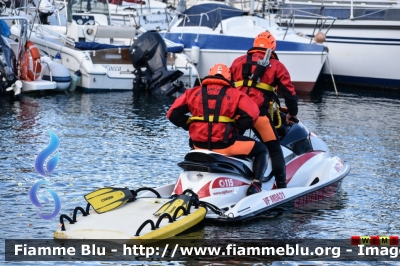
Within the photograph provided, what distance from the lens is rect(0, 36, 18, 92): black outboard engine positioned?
62.7 ft

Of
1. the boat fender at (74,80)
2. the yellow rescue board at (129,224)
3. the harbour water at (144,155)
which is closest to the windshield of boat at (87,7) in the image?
the boat fender at (74,80)

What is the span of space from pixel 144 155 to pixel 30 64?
320 inches

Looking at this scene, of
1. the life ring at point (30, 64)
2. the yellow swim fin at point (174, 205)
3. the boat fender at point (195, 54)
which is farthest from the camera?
the boat fender at point (195, 54)

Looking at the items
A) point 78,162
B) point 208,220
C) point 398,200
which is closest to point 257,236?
point 208,220

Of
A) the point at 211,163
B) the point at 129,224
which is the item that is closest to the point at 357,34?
the point at 211,163

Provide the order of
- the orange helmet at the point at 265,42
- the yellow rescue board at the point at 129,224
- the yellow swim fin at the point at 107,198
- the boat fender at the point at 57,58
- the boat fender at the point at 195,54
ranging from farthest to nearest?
the boat fender at the point at 195,54, the boat fender at the point at 57,58, the orange helmet at the point at 265,42, the yellow swim fin at the point at 107,198, the yellow rescue board at the point at 129,224

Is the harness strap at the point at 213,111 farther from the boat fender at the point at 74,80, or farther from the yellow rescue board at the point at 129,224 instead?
the boat fender at the point at 74,80

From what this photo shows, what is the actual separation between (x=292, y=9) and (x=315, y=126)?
1015 cm

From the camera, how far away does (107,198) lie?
29.1 ft

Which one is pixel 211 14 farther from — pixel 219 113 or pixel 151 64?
pixel 219 113

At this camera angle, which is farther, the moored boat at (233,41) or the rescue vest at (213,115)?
the moored boat at (233,41)

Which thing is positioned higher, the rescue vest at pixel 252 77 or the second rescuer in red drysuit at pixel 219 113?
the rescue vest at pixel 252 77

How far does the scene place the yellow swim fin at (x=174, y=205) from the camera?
848cm

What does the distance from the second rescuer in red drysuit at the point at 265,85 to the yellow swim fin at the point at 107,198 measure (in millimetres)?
1854
